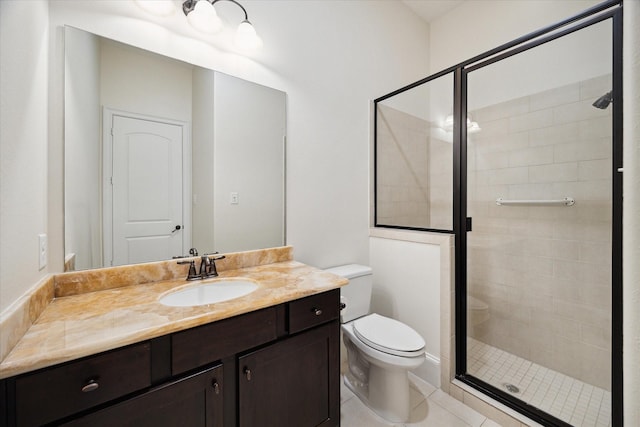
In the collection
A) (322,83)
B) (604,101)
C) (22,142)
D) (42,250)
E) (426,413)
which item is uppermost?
(322,83)

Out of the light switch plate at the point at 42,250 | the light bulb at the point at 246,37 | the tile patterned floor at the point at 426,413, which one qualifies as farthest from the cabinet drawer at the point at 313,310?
the light bulb at the point at 246,37

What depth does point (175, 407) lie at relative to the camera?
899 mm

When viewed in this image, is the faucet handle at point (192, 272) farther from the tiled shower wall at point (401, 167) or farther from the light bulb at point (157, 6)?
the tiled shower wall at point (401, 167)

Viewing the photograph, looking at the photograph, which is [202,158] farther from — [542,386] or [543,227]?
[542,386]

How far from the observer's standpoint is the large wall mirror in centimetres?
121

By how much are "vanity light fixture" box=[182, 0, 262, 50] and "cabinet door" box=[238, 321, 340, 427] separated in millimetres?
1574

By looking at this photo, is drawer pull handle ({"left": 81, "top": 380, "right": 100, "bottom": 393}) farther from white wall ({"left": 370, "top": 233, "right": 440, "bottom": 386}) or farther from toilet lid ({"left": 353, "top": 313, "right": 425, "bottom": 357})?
white wall ({"left": 370, "top": 233, "right": 440, "bottom": 386})

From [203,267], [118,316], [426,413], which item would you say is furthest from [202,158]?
[426,413]

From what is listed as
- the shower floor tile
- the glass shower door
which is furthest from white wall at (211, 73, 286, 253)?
the shower floor tile

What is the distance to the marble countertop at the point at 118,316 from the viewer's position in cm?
72

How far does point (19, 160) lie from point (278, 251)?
118 centimetres

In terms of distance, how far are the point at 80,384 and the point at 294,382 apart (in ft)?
2.42

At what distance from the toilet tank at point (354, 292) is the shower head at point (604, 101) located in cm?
158

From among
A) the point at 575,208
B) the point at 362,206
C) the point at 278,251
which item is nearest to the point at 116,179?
the point at 278,251
